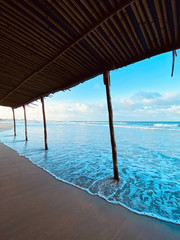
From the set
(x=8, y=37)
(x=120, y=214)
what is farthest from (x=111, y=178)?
(x=8, y=37)

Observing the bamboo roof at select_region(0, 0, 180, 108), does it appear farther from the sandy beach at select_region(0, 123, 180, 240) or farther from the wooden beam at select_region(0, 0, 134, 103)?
the sandy beach at select_region(0, 123, 180, 240)

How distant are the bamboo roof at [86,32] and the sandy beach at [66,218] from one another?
3.42 m

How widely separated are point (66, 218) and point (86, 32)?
11.6 ft

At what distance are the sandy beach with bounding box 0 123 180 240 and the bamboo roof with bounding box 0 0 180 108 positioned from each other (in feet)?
11.2

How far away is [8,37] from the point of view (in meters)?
2.32

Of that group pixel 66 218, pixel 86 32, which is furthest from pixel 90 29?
pixel 66 218

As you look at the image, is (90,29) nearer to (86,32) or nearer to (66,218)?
(86,32)

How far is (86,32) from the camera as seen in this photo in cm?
206

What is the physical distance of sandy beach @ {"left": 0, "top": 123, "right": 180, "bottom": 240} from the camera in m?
1.69

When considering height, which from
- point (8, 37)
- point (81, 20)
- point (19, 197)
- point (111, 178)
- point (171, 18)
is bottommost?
point (111, 178)

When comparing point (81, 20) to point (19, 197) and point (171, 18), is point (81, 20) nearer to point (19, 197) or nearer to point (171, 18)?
point (171, 18)

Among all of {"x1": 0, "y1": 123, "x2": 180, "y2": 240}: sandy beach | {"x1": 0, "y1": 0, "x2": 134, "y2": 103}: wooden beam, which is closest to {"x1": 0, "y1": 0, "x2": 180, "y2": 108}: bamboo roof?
{"x1": 0, "y1": 0, "x2": 134, "y2": 103}: wooden beam

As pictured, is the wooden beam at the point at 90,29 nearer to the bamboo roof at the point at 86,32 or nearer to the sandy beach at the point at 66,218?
the bamboo roof at the point at 86,32

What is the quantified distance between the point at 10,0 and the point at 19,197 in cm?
379
